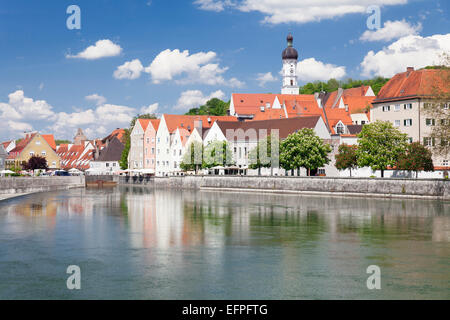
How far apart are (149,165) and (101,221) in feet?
279

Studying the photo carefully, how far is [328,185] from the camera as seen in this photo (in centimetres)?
7181

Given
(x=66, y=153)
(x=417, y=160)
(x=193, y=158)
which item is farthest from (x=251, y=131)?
(x=66, y=153)

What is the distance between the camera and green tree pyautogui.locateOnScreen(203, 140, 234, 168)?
3826 inches

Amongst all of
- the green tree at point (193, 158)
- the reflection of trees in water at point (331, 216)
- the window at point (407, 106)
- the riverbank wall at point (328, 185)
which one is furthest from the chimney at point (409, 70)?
the green tree at point (193, 158)

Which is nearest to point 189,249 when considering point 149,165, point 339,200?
point 339,200

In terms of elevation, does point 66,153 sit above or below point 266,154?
above

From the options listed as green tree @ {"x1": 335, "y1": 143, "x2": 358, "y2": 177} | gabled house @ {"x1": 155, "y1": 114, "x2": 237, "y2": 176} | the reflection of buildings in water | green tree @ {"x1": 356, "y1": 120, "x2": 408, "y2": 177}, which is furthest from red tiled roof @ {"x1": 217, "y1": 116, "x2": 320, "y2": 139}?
the reflection of buildings in water

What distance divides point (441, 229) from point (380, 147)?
36.5m

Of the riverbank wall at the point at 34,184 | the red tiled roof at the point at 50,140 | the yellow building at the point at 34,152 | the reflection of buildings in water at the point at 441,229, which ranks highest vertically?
the red tiled roof at the point at 50,140

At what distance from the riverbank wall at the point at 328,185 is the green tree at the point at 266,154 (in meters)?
4.11

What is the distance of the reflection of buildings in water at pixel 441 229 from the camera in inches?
1342

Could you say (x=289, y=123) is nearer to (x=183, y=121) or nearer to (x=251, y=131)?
(x=251, y=131)

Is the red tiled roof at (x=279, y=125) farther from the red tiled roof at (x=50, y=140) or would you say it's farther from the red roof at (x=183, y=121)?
the red tiled roof at (x=50, y=140)

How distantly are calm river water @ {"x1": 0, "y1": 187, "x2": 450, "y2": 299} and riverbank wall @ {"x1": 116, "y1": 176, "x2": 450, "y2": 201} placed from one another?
11.7m
